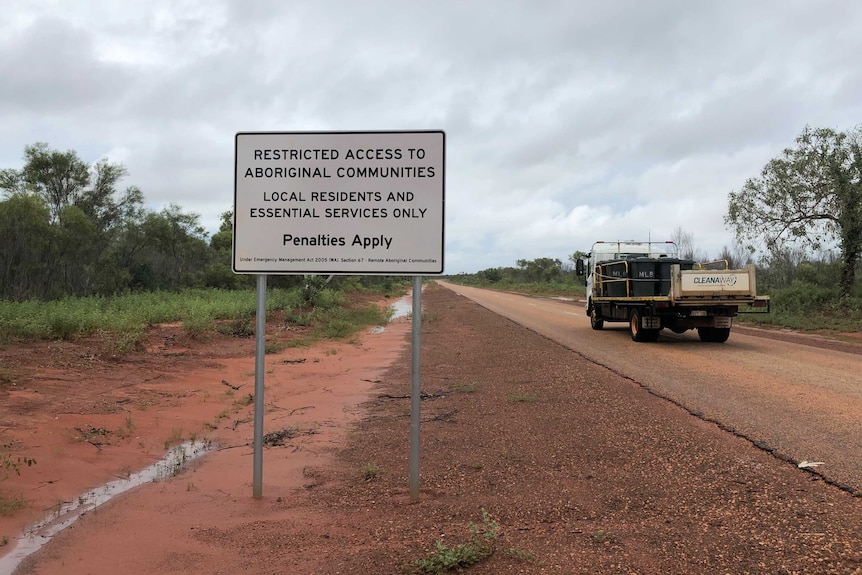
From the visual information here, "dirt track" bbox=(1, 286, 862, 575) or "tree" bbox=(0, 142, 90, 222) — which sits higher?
"tree" bbox=(0, 142, 90, 222)

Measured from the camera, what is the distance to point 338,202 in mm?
4348

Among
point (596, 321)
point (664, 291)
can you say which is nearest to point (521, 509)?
point (664, 291)

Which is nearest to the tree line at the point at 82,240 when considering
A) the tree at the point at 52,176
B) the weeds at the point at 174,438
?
the tree at the point at 52,176

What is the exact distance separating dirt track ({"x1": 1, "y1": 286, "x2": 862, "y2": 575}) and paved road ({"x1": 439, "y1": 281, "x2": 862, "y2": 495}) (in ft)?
1.29

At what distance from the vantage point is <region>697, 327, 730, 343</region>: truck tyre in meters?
14.1

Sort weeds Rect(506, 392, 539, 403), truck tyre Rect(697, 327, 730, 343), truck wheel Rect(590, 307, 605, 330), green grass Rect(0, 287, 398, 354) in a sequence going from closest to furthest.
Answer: weeds Rect(506, 392, 539, 403) → green grass Rect(0, 287, 398, 354) → truck tyre Rect(697, 327, 730, 343) → truck wheel Rect(590, 307, 605, 330)

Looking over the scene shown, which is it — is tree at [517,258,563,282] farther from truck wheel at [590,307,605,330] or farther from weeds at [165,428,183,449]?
weeds at [165,428,183,449]

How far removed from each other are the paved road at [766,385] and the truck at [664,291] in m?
0.55

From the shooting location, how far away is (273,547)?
3.67 m

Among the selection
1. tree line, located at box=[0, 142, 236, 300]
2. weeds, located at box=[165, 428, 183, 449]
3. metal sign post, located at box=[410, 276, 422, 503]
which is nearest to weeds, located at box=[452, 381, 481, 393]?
weeds, located at box=[165, 428, 183, 449]

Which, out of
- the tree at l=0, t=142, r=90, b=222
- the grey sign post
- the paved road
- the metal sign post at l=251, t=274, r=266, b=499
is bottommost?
the paved road

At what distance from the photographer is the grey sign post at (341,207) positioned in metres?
4.25

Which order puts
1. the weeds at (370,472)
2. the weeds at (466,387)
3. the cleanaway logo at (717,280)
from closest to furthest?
1. the weeds at (370,472)
2. the weeds at (466,387)
3. the cleanaway logo at (717,280)

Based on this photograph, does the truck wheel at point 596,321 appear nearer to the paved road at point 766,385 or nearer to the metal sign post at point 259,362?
the paved road at point 766,385
